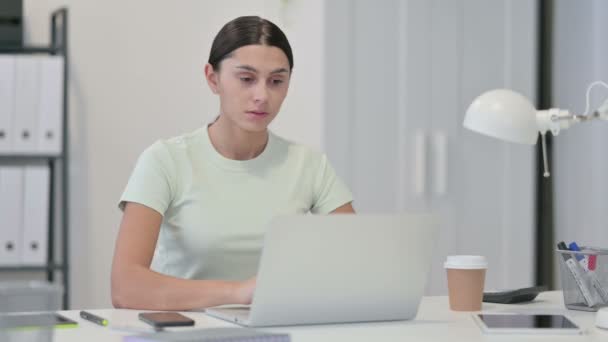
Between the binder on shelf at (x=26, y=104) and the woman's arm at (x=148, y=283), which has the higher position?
the binder on shelf at (x=26, y=104)

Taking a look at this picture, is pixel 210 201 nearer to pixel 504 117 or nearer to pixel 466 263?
pixel 466 263

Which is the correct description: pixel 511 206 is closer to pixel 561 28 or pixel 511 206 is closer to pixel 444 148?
pixel 444 148

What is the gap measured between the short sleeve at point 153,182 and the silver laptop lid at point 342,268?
0.59m

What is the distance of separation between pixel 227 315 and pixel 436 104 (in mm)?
1752

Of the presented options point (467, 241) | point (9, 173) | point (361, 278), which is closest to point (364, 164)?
point (467, 241)

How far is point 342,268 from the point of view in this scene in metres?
1.47

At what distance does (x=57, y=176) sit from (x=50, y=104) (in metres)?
0.28

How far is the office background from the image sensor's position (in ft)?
9.76

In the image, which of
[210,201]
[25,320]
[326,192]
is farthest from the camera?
[326,192]

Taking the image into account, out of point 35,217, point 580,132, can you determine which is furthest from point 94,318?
point 580,132

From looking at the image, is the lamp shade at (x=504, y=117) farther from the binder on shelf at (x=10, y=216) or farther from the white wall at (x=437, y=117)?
the binder on shelf at (x=10, y=216)

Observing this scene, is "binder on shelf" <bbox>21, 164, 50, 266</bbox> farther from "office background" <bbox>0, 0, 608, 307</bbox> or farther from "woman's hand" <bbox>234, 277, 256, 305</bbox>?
"woman's hand" <bbox>234, 277, 256, 305</bbox>

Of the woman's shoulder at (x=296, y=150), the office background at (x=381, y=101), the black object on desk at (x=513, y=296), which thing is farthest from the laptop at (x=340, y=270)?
the office background at (x=381, y=101)

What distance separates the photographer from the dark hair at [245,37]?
6.76ft
